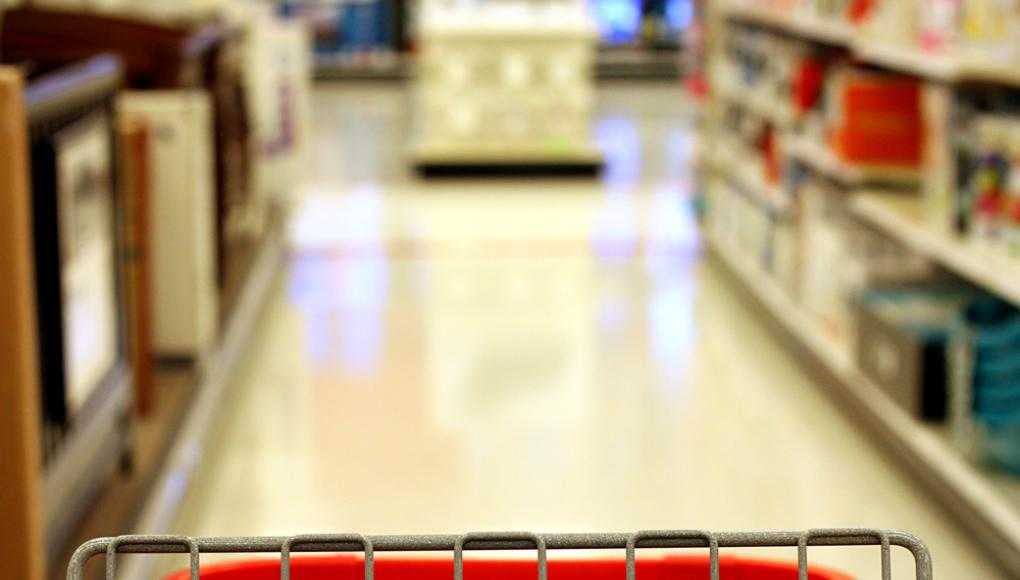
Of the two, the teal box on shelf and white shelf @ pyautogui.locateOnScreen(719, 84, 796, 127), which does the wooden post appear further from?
white shelf @ pyautogui.locateOnScreen(719, 84, 796, 127)

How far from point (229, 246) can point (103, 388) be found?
3.09m

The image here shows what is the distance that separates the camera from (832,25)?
5.37 metres

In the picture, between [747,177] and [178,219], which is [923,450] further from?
[747,177]

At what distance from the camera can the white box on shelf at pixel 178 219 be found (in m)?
4.55

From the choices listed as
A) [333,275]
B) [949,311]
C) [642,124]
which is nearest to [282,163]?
[333,275]

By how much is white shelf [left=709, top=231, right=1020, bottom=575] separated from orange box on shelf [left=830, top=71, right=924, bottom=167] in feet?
2.08

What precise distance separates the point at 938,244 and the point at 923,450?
1.73 ft

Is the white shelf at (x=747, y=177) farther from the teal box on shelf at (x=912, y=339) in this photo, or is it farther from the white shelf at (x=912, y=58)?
the teal box on shelf at (x=912, y=339)

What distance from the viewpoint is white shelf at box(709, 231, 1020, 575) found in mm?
3500

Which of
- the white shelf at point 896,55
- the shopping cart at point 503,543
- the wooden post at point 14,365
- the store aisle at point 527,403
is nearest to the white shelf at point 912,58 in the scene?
the white shelf at point 896,55

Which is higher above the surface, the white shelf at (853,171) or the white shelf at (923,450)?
the white shelf at (853,171)

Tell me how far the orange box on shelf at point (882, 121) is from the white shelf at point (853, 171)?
0.07ft

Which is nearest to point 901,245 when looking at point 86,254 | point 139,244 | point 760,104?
point 760,104


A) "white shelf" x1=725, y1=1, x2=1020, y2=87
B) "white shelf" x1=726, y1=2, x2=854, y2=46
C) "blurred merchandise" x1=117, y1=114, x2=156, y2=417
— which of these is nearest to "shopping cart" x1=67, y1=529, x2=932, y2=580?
Result: "white shelf" x1=725, y1=1, x2=1020, y2=87
